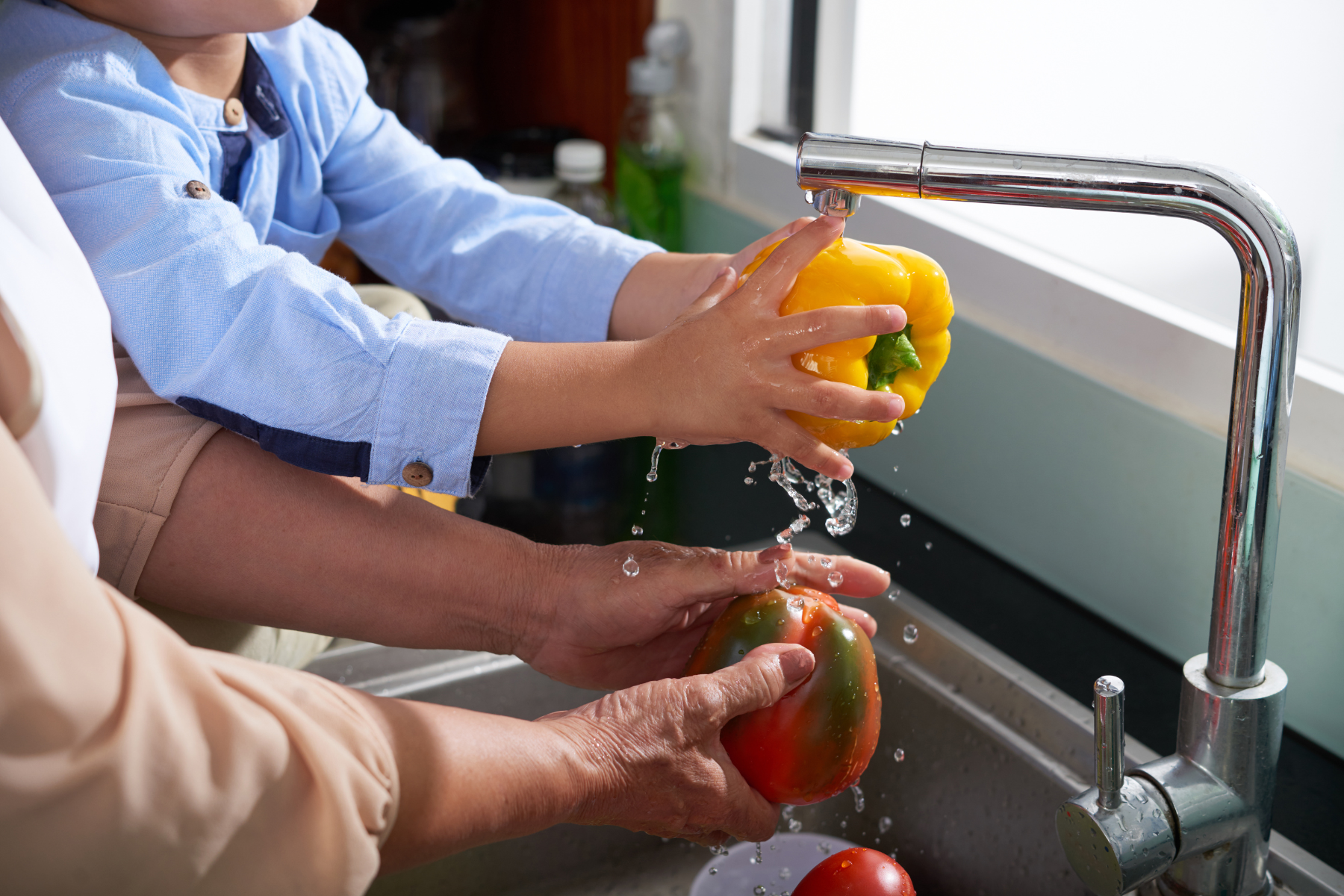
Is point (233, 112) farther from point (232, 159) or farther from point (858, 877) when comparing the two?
point (858, 877)

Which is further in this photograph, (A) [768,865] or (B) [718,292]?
(A) [768,865]

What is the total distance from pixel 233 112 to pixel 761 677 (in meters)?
0.52

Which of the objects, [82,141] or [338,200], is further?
[338,200]

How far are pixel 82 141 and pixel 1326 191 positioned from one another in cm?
78

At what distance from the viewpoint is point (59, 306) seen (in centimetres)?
54

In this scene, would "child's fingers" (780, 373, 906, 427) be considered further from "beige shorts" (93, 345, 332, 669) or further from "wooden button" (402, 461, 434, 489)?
"beige shorts" (93, 345, 332, 669)

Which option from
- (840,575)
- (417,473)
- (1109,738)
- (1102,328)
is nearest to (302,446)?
(417,473)

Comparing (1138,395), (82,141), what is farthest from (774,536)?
(82,141)

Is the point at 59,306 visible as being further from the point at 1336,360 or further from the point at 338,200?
the point at 1336,360

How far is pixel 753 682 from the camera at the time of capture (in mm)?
657

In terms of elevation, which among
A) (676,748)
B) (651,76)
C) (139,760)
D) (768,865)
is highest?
(651,76)

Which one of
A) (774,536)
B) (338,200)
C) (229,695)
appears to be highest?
(338,200)

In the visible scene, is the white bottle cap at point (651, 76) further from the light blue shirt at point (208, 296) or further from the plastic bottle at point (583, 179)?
the light blue shirt at point (208, 296)

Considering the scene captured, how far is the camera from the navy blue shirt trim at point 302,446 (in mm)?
670
